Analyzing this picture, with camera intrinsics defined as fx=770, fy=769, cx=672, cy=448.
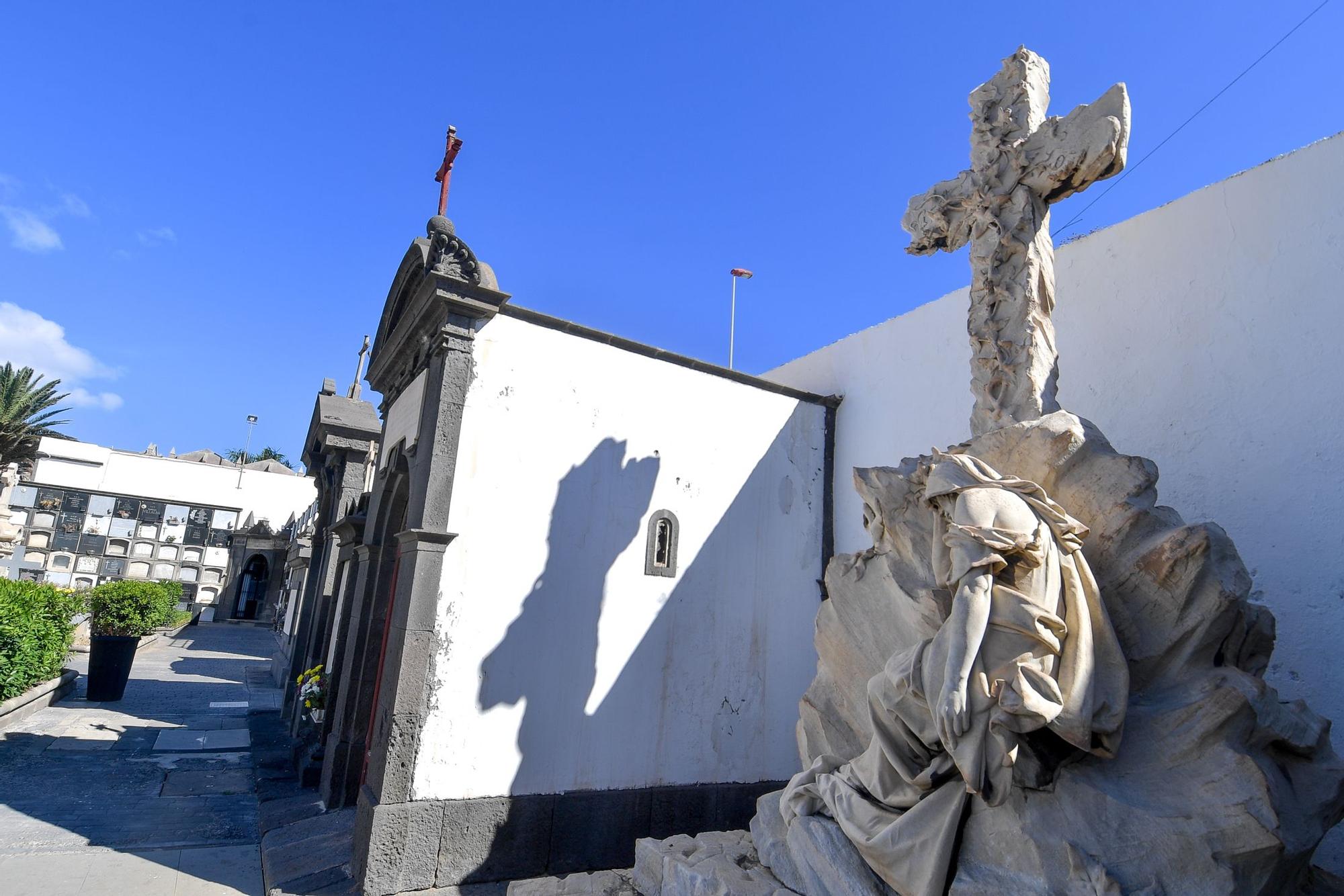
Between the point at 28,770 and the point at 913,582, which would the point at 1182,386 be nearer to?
the point at 913,582

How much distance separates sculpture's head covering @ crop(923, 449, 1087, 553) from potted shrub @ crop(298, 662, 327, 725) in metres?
6.83

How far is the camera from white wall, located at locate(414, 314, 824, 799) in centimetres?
560

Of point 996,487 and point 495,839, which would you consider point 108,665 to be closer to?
point 495,839

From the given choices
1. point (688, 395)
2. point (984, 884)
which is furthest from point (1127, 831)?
point (688, 395)

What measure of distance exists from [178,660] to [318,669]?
10682 mm

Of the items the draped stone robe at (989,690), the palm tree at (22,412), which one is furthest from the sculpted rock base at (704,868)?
the palm tree at (22,412)

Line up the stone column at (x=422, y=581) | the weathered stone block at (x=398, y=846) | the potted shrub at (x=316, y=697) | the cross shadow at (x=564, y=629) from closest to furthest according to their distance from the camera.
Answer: the weathered stone block at (x=398, y=846) → the stone column at (x=422, y=581) → the cross shadow at (x=564, y=629) → the potted shrub at (x=316, y=697)

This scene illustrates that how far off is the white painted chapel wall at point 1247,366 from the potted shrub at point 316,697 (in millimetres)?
7507

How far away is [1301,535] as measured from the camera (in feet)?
13.8

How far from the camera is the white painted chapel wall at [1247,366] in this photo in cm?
416

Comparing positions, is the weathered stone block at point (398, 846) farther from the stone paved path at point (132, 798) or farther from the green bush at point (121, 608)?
the green bush at point (121, 608)

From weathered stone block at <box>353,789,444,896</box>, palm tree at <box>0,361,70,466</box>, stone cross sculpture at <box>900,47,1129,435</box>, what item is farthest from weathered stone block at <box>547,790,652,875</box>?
palm tree at <box>0,361,70,466</box>

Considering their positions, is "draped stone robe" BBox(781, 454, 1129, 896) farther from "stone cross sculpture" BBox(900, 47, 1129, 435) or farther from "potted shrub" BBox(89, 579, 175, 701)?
"potted shrub" BBox(89, 579, 175, 701)

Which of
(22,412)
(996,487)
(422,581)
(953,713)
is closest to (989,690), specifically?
(953,713)
